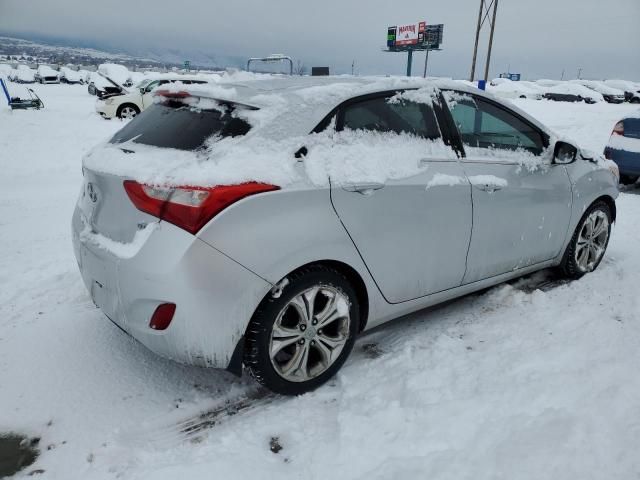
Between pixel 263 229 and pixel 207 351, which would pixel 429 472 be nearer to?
pixel 207 351

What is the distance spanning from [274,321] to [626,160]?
7.44m

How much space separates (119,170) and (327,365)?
149 centimetres

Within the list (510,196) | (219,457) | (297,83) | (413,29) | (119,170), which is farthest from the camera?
(413,29)

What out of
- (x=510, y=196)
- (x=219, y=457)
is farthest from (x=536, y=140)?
(x=219, y=457)

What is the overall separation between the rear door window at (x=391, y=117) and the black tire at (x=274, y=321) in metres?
0.83

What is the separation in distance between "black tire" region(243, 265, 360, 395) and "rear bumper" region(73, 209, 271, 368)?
0.08 metres

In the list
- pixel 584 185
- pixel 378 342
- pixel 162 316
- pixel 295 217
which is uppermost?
pixel 295 217

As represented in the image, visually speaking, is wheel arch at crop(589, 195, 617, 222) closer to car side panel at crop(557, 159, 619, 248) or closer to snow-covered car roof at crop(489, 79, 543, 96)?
car side panel at crop(557, 159, 619, 248)

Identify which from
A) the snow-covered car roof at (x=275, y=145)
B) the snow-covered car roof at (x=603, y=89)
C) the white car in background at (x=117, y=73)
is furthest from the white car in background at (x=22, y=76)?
the snow-covered car roof at (x=603, y=89)

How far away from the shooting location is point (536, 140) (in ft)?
12.0

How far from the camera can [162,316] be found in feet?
7.25

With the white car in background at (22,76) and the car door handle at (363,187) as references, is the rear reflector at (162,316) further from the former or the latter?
the white car in background at (22,76)

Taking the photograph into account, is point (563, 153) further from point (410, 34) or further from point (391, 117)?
point (410, 34)

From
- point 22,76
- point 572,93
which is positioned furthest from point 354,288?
point 22,76
